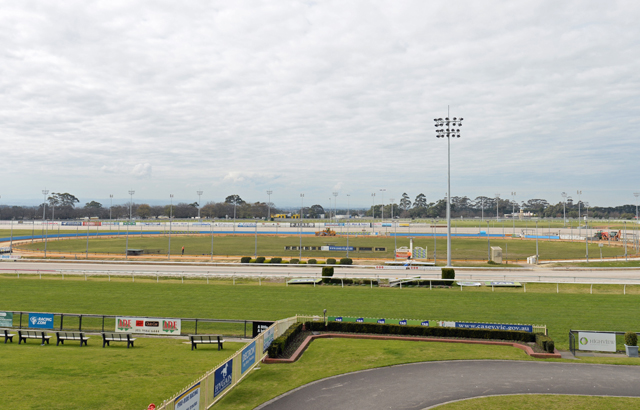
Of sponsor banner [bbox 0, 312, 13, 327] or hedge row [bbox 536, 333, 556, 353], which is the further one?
sponsor banner [bbox 0, 312, 13, 327]

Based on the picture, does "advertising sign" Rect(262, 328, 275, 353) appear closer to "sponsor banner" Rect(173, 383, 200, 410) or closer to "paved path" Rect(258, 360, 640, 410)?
"paved path" Rect(258, 360, 640, 410)

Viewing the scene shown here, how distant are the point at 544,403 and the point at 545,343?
18.7 feet

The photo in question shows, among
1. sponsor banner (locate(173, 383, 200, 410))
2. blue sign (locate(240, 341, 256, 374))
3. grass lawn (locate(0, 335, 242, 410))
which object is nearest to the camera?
sponsor banner (locate(173, 383, 200, 410))

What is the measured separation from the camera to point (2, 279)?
34.6 meters

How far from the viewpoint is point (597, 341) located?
56.9 ft

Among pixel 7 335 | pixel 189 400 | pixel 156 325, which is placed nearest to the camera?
pixel 189 400

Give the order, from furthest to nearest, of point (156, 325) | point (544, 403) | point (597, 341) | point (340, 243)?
1. point (340, 243)
2. point (156, 325)
3. point (597, 341)
4. point (544, 403)

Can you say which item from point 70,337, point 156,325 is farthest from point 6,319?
point 156,325

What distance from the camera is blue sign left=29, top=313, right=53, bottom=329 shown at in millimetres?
20250

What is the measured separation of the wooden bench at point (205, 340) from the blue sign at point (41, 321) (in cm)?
811

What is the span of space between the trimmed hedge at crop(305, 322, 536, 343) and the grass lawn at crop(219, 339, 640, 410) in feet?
3.10

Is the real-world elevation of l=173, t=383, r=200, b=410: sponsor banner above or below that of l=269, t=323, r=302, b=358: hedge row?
above

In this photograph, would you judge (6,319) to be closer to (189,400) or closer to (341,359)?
(189,400)

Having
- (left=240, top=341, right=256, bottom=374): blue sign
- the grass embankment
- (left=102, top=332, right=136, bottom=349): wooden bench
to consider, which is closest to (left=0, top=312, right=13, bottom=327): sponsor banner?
(left=102, top=332, right=136, bottom=349): wooden bench
